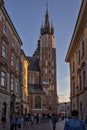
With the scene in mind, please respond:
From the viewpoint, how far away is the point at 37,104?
305 feet

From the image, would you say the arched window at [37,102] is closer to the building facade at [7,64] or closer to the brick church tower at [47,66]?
the brick church tower at [47,66]

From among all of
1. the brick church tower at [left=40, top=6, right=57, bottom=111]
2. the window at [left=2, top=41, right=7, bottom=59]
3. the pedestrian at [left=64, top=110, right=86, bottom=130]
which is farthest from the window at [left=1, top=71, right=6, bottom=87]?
the brick church tower at [left=40, top=6, right=57, bottom=111]

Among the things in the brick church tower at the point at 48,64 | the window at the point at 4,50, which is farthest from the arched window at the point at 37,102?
the window at the point at 4,50

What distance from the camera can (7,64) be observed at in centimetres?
3781

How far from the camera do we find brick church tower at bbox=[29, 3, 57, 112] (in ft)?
332

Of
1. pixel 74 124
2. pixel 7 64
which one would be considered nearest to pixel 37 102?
pixel 7 64

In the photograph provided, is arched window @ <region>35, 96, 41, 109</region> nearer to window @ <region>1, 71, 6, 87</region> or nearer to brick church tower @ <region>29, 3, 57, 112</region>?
brick church tower @ <region>29, 3, 57, 112</region>

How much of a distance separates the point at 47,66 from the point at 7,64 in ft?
229

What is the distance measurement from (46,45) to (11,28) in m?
71.0

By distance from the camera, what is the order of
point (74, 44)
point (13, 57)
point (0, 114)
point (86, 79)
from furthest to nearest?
1. point (13, 57)
2. point (74, 44)
3. point (0, 114)
4. point (86, 79)

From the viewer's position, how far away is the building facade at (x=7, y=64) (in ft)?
114

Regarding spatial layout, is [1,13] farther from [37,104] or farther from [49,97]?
[49,97]

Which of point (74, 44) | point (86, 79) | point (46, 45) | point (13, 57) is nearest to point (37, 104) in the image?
point (46, 45)

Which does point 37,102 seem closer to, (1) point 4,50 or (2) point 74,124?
(1) point 4,50
